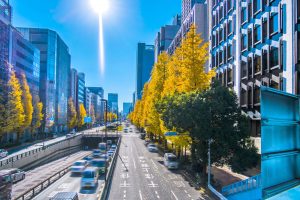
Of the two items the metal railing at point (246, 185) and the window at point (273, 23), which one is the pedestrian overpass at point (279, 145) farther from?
the window at point (273, 23)

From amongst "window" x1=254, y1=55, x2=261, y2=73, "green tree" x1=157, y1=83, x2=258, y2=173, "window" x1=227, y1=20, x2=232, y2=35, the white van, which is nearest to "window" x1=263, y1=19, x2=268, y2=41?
"window" x1=254, y1=55, x2=261, y2=73

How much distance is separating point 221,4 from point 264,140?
41.2m

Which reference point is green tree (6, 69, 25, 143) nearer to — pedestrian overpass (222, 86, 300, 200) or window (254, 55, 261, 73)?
window (254, 55, 261, 73)

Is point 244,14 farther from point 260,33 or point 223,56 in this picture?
point 223,56

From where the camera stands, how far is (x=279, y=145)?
159 inches

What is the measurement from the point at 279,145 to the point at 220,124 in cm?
2069

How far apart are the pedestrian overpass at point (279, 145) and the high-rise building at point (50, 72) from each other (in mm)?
85202

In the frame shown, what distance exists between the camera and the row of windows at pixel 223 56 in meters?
37.0

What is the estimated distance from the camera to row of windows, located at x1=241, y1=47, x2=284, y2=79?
25.6 metres

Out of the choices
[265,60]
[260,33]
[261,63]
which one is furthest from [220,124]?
[260,33]

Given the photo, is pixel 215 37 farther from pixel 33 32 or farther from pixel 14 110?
pixel 33 32

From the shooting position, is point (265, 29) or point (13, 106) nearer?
point (265, 29)

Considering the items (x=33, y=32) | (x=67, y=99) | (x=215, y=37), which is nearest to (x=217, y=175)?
(x=215, y=37)

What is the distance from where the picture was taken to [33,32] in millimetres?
95062
